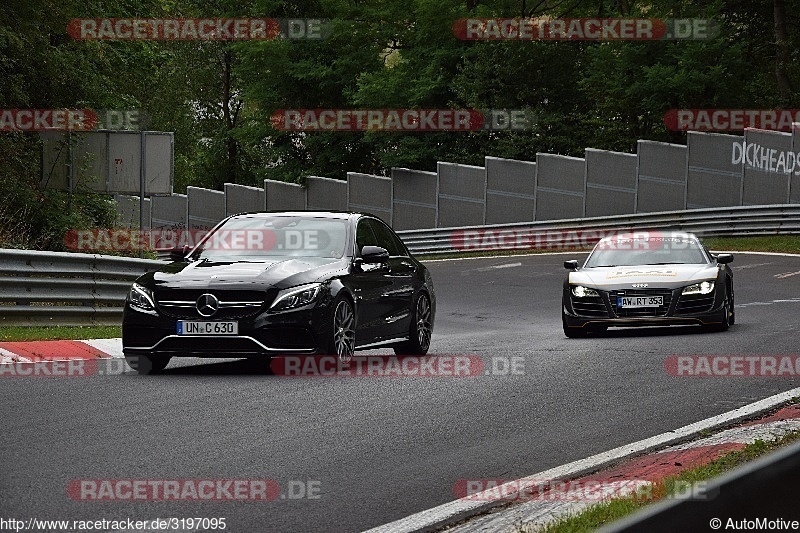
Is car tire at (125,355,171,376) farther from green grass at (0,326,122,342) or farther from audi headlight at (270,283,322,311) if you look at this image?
green grass at (0,326,122,342)

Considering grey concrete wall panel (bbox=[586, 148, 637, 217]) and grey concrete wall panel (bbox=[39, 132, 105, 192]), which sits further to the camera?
grey concrete wall panel (bbox=[586, 148, 637, 217])

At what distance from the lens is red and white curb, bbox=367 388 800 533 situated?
5.94 metres

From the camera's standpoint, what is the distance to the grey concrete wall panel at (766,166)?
127 ft

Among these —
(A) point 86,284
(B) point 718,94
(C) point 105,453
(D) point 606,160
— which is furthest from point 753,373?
(B) point 718,94

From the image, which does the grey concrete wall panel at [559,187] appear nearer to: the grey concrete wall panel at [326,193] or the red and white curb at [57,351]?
the grey concrete wall panel at [326,193]

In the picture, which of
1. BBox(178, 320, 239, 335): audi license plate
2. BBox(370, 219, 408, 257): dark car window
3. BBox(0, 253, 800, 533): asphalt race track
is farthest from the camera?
BBox(370, 219, 408, 257): dark car window

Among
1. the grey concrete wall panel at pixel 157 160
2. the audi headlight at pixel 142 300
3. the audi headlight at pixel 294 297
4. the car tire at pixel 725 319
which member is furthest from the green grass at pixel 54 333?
the grey concrete wall panel at pixel 157 160

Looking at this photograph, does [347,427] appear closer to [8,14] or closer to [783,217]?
[8,14]

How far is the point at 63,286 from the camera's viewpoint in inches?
664

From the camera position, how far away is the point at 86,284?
1741 centimetres

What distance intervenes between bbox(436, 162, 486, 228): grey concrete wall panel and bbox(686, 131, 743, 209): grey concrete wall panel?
25.7ft

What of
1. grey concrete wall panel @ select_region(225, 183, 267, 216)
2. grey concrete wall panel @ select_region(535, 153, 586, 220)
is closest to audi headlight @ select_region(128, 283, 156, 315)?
grey concrete wall panel @ select_region(535, 153, 586, 220)

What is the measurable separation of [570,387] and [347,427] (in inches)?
116

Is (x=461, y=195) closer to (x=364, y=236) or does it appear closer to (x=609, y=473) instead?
(x=364, y=236)
